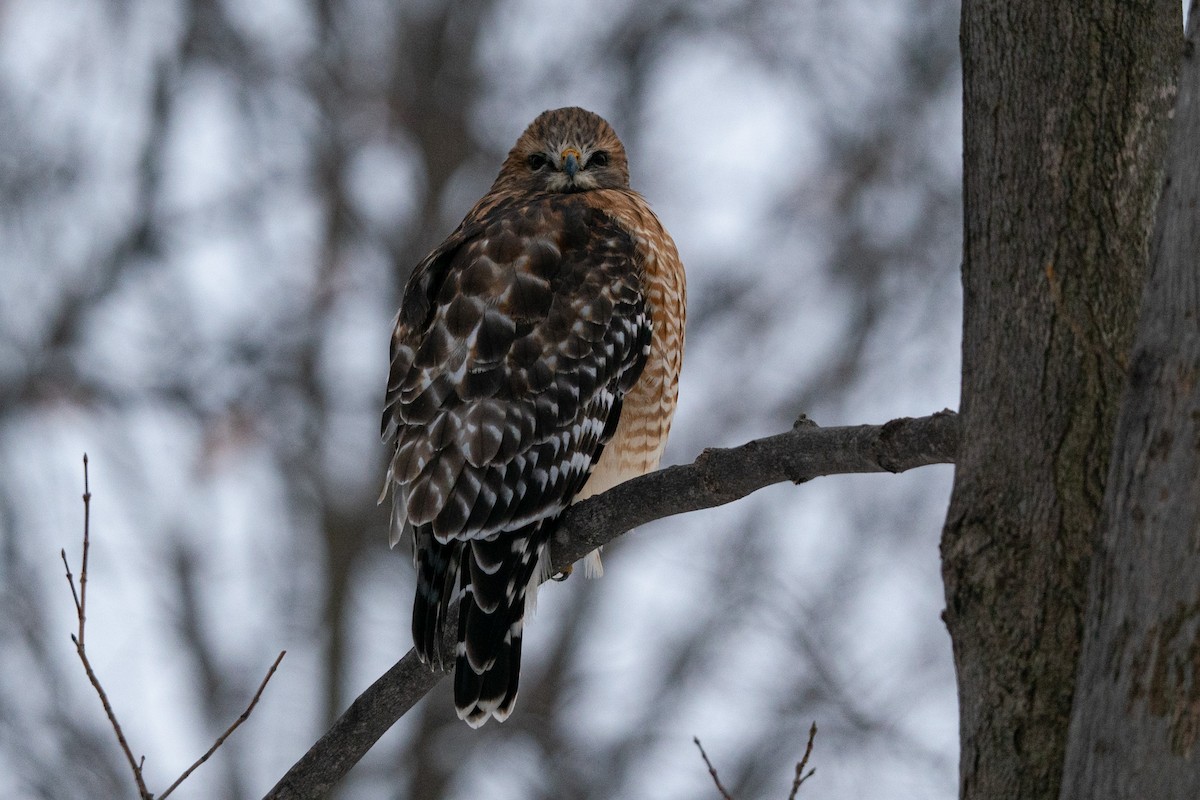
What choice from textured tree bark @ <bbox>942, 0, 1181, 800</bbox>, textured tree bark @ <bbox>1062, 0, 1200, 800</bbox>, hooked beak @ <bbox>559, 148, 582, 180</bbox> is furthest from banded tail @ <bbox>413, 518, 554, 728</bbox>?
textured tree bark @ <bbox>1062, 0, 1200, 800</bbox>

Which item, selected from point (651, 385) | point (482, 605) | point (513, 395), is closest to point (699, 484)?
point (482, 605)

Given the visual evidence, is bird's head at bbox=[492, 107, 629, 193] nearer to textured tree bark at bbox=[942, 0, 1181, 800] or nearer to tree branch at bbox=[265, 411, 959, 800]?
tree branch at bbox=[265, 411, 959, 800]

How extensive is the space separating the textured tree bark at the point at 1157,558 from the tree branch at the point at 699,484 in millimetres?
536

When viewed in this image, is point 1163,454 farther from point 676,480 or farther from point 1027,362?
point 676,480

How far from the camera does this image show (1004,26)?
83.3 inches

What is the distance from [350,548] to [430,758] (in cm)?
173

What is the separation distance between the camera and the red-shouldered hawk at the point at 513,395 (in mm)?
3699

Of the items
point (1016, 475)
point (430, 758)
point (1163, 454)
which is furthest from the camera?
point (430, 758)

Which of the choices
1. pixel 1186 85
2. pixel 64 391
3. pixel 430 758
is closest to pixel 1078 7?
pixel 1186 85

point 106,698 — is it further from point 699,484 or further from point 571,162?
point 571,162

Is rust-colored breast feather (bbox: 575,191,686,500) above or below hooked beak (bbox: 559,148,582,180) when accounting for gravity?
below

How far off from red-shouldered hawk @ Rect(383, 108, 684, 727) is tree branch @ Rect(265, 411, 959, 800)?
0.20 meters

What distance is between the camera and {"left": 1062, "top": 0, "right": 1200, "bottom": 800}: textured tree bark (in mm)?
1604

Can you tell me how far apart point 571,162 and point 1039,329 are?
3167 millimetres
